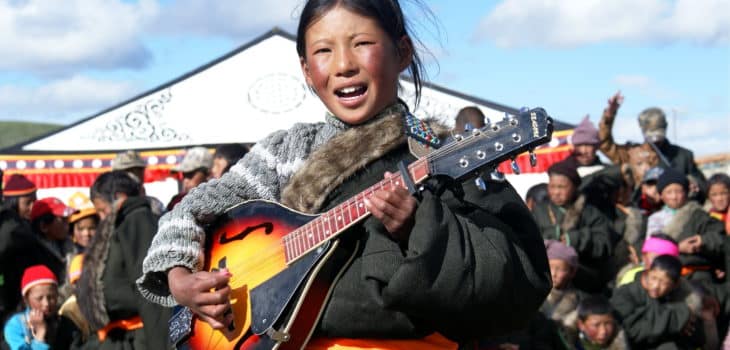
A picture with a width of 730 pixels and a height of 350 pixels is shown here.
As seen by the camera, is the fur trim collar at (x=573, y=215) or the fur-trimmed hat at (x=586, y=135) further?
the fur-trimmed hat at (x=586, y=135)

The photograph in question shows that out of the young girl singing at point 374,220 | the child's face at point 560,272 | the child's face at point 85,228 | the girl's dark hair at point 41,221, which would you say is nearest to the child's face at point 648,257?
the child's face at point 560,272

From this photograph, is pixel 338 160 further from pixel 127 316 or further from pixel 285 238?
pixel 127 316

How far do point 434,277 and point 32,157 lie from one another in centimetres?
1128

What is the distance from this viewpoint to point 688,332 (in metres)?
6.84

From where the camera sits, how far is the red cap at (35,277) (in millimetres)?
6922

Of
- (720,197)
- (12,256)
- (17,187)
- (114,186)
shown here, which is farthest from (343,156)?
(17,187)

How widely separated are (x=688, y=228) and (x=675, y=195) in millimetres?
262

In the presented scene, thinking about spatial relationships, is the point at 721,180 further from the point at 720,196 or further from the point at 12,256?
the point at 12,256

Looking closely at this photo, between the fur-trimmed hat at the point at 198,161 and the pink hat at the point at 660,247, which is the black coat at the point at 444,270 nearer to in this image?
the fur-trimmed hat at the point at 198,161

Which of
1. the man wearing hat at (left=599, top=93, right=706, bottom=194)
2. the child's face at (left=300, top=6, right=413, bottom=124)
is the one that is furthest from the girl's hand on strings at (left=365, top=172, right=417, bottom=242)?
the man wearing hat at (left=599, top=93, right=706, bottom=194)

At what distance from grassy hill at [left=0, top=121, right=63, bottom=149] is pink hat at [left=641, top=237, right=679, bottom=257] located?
32550 millimetres

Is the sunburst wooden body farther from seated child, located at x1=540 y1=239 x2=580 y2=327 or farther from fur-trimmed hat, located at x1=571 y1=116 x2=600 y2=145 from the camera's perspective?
fur-trimmed hat, located at x1=571 y1=116 x2=600 y2=145

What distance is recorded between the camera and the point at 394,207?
7.82 ft

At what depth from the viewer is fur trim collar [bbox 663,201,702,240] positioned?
765 cm
